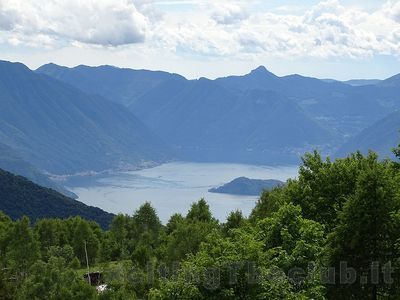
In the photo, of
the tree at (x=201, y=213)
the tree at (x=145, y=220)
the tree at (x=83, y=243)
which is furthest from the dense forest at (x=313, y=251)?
the tree at (x=145, y=220)

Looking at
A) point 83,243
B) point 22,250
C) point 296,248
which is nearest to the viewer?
point 296,248

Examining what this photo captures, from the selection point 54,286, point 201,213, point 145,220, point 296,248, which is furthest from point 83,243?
point 296,248

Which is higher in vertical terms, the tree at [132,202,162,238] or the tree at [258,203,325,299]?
the tree at [258,203,325,299]

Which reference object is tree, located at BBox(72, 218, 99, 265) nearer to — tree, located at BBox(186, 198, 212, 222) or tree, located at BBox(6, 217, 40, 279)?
tree, located at BBox(186, 198, 212, 222)

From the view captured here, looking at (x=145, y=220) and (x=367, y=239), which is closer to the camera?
(x=367, y=239)

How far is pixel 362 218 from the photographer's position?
908 inches

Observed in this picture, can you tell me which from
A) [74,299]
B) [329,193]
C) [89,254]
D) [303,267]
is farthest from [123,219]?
[303,267]

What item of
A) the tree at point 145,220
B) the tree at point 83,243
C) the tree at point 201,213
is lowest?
the tree at point 83,243

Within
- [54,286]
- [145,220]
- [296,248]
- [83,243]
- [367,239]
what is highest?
[367,239]

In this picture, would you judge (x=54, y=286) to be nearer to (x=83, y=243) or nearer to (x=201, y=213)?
(x=201, y=213)

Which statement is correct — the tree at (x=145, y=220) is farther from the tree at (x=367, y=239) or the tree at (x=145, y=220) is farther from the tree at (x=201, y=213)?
the tree at (x=367, y=239)

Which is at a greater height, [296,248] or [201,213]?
[296,248]

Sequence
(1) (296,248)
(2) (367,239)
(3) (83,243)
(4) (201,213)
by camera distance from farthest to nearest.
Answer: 1. (3) (83,243)
2. (4) (201,213)
3. (1) (296,248)
4. (2) (367,239)

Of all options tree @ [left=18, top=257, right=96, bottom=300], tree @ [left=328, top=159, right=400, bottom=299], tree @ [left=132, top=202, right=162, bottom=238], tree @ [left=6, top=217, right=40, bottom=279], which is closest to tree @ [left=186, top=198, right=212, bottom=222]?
tree @ [left=132, top=202, right=162, bottom=238]
